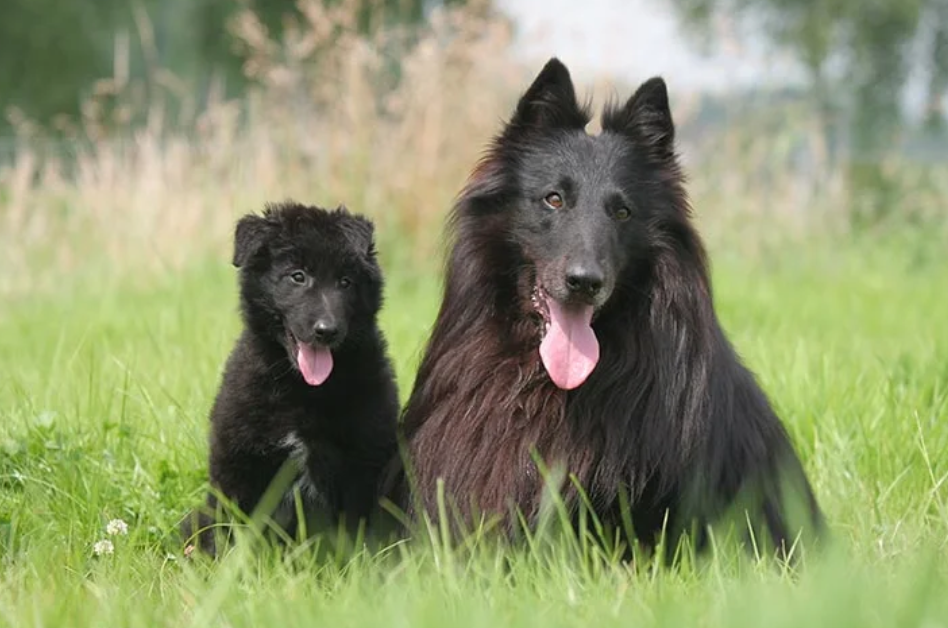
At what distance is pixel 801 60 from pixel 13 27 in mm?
23809

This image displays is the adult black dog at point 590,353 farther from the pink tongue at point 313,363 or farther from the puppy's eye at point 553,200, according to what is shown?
the pink tongue at point 313,363

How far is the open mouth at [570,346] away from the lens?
4.04 m

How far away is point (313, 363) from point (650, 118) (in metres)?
1.46

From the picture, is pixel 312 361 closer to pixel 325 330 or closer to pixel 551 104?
pixel 325 330

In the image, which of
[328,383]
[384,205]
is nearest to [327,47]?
[384,205]

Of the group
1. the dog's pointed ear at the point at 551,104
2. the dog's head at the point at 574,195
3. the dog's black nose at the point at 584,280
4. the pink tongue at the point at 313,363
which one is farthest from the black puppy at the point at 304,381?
the dog's black nose at the point at 584,280

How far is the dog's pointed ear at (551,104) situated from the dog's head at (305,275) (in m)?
0.72

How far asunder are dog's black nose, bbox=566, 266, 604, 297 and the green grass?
0.82 metres

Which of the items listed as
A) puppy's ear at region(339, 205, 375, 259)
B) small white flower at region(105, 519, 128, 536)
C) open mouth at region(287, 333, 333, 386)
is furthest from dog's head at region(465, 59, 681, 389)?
small white flower at region(105, 519, 128, 536)

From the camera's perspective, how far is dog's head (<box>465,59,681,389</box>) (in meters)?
4.02

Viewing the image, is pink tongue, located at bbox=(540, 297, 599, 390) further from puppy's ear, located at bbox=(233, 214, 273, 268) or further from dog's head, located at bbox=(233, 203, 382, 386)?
puppy's ear, located at bbox=(233, 214, 273, 268)

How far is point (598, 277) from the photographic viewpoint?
3887 millimetres

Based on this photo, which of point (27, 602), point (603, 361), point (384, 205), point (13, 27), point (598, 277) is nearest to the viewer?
point (27, 602)

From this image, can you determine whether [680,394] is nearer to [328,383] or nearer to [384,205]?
[328,383]
